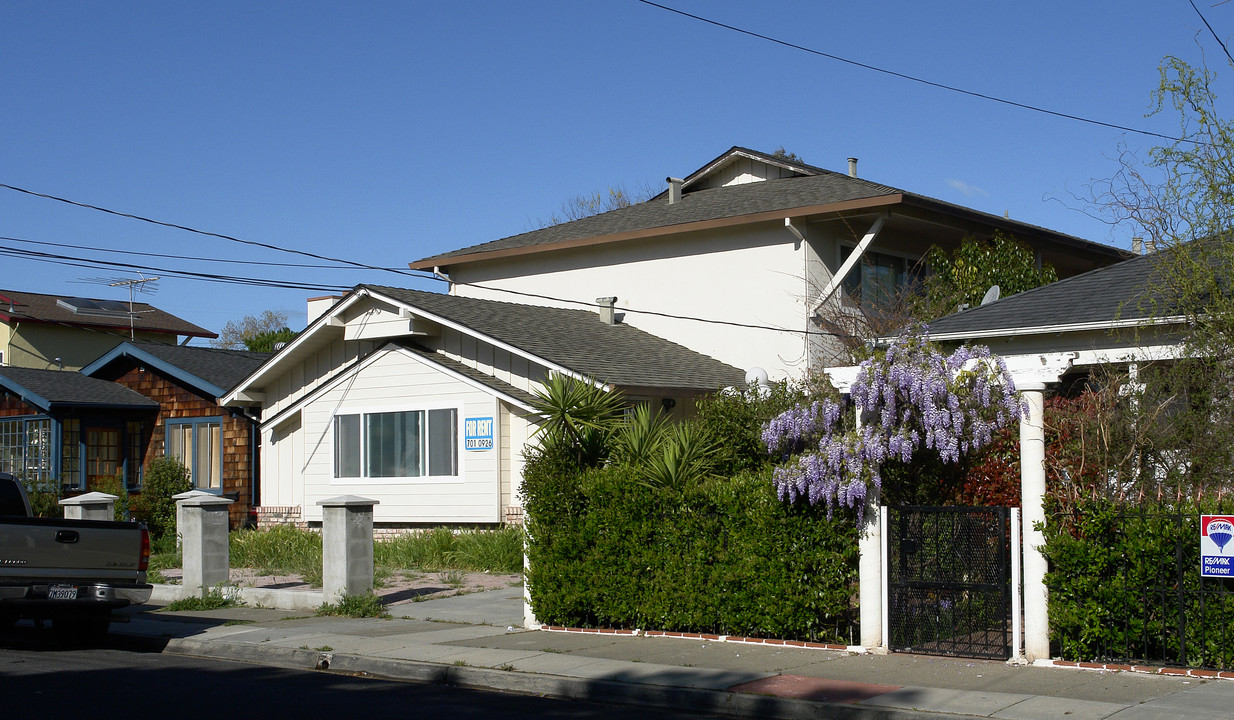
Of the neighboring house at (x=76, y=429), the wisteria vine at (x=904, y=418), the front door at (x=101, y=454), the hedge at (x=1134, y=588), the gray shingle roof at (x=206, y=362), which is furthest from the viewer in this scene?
the front door at (x=101, y=454)

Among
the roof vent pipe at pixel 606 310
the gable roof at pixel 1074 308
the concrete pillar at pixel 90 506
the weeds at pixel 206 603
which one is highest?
the roof vent pipe at pixel 606 310

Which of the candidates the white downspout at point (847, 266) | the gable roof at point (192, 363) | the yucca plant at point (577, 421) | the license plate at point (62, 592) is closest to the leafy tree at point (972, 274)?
the white downspout at point (847, 266)

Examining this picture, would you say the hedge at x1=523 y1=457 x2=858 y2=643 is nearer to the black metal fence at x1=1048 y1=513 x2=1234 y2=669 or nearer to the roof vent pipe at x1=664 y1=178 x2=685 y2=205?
the black metal fence at x1=1048 y1=513 x2=1234 y2=669

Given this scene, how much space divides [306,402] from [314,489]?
1.65m

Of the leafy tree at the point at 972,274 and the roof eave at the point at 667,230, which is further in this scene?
the leafy tree at the point at 972,274

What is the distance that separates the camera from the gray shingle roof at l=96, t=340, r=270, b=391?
25719 mm

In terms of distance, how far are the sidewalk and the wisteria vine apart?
163cm

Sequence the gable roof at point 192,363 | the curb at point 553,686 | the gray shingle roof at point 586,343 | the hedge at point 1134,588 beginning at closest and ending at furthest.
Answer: the curb at point 553,686 < the hedge at point 1134,588 < the gray shingle roof at point 586,343 < the gable roof at point 192,363

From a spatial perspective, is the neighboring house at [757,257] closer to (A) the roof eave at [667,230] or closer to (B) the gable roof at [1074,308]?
(A) the roof eave at [667,230]

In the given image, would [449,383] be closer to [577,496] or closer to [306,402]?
[306,402]

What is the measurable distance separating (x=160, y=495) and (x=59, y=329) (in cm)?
2564

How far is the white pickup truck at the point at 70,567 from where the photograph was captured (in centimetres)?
1205

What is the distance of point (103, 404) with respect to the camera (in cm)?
2584

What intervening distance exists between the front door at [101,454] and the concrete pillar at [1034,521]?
21.9m
